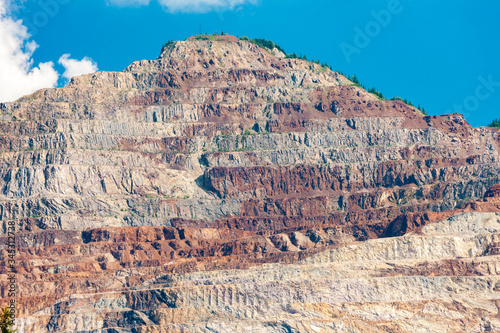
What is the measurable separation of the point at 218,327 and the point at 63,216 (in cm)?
5663

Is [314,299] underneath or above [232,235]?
underneath

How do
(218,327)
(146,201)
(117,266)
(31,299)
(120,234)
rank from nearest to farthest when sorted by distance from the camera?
(218,327)
(31,299)
(117,266)
(120,234)
(146,201)

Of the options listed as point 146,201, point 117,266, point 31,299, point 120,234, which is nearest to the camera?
point 31,299

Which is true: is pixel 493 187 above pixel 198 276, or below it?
above

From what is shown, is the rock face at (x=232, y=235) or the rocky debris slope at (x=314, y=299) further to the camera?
the rock face at (x=232, y=235)

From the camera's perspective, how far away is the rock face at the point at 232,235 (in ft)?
426

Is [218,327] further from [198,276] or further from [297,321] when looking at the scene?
[198,276]

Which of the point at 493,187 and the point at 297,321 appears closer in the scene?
the point at 297,321

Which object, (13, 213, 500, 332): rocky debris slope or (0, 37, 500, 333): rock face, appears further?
(0, 37, 500, 333): rock face

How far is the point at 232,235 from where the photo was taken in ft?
587

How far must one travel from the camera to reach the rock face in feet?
426

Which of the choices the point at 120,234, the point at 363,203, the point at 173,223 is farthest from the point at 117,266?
the point at 363,203

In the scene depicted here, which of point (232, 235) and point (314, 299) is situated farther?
point (232, 235)

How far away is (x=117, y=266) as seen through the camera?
158250 mm
